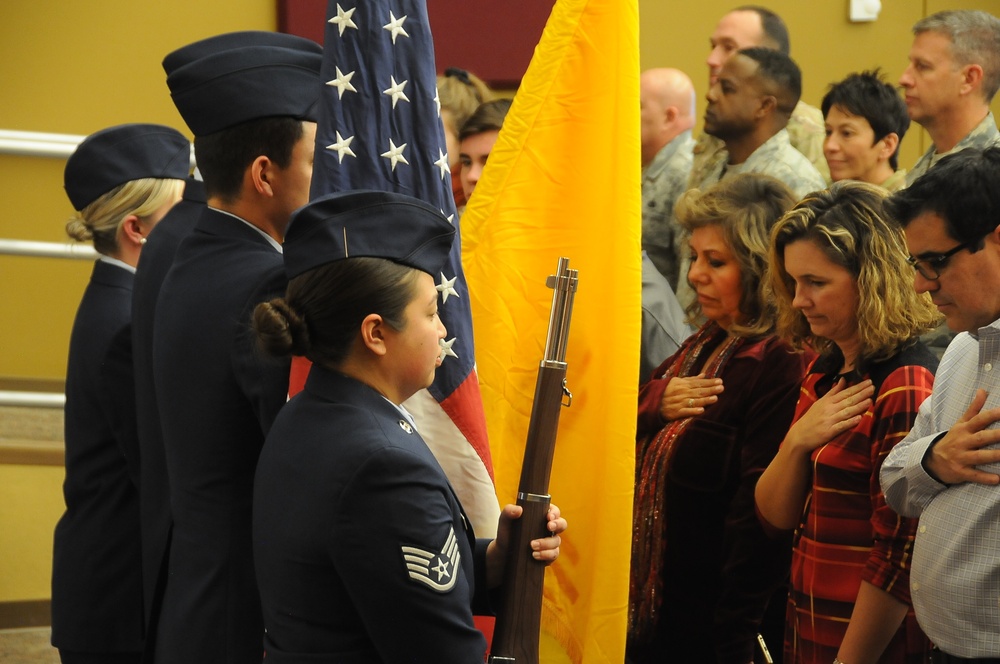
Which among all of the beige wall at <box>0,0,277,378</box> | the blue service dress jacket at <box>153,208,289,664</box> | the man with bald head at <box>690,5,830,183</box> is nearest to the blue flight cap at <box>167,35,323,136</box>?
the blue service dress jacket at <box>153,208,289,664</box>

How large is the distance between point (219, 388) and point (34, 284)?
4.26m

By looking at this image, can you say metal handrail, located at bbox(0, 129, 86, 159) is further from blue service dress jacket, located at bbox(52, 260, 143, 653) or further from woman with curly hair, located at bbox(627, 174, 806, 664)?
woman with curly hair, located at bbox(627, 174, 806, 664)

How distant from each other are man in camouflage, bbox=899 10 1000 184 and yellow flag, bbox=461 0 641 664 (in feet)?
5.72

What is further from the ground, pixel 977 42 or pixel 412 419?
pixel 977 42

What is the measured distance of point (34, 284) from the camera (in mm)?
5738

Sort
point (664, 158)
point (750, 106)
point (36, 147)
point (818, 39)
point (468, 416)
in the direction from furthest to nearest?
point (818, 39) → point (36, 147) → point (664, 158) → point (750, 106) → point (468, 416)

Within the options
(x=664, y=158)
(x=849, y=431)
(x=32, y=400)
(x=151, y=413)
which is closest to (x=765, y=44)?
(x=664, y=158)

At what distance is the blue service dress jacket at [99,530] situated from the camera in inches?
104

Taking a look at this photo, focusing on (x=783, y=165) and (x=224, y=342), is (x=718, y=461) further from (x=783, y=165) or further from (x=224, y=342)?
(x=783, y=165)

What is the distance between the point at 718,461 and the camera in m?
2.71

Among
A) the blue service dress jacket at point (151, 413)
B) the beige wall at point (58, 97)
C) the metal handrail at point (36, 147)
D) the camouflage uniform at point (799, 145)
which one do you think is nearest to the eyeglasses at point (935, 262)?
the blue service dress jacket at point (151, 413)

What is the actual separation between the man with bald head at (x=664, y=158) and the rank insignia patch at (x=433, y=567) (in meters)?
2.52

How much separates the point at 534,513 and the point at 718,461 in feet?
3.13

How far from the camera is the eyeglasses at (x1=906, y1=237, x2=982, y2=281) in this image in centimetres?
195
